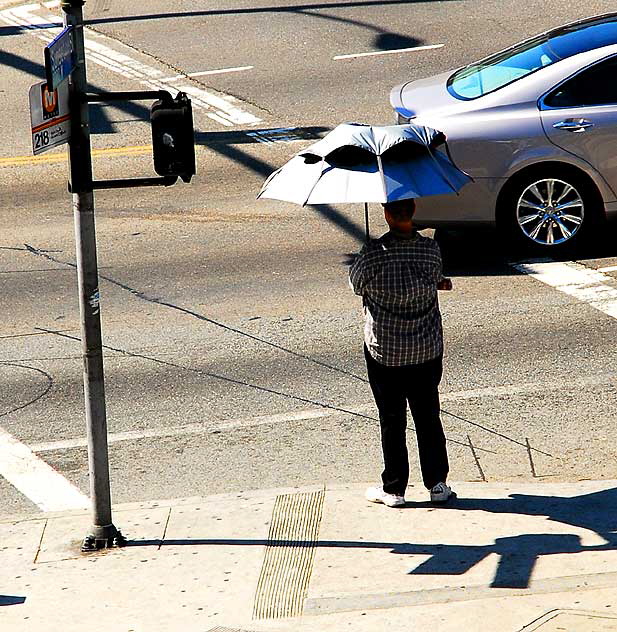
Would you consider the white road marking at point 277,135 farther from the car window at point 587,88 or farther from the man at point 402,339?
the man at point 402,339

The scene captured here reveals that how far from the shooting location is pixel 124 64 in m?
18.7

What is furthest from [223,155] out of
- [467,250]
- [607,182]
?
[607,182]

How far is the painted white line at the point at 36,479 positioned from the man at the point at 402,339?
188 cm

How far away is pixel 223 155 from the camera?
15000mm

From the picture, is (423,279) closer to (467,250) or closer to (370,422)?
(370,422)

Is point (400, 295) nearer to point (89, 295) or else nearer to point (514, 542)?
point (514, 542)

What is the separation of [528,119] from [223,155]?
458 cm

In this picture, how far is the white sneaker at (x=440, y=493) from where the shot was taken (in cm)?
729

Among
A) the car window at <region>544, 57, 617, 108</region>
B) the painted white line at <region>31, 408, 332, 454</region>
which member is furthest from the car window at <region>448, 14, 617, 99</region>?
the painted white line at <region>31, 408, 332, 454</region>

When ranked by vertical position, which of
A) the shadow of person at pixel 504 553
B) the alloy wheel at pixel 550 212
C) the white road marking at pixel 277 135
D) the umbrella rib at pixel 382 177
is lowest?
the shadow of person at pixel 504 553

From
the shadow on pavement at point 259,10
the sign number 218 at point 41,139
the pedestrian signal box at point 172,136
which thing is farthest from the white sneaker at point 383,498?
the shadow on pavement at point 259,10

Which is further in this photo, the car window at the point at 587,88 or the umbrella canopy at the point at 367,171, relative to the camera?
the car window at the point at 587,88

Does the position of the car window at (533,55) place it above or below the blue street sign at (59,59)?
below

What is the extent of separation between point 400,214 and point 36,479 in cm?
293
